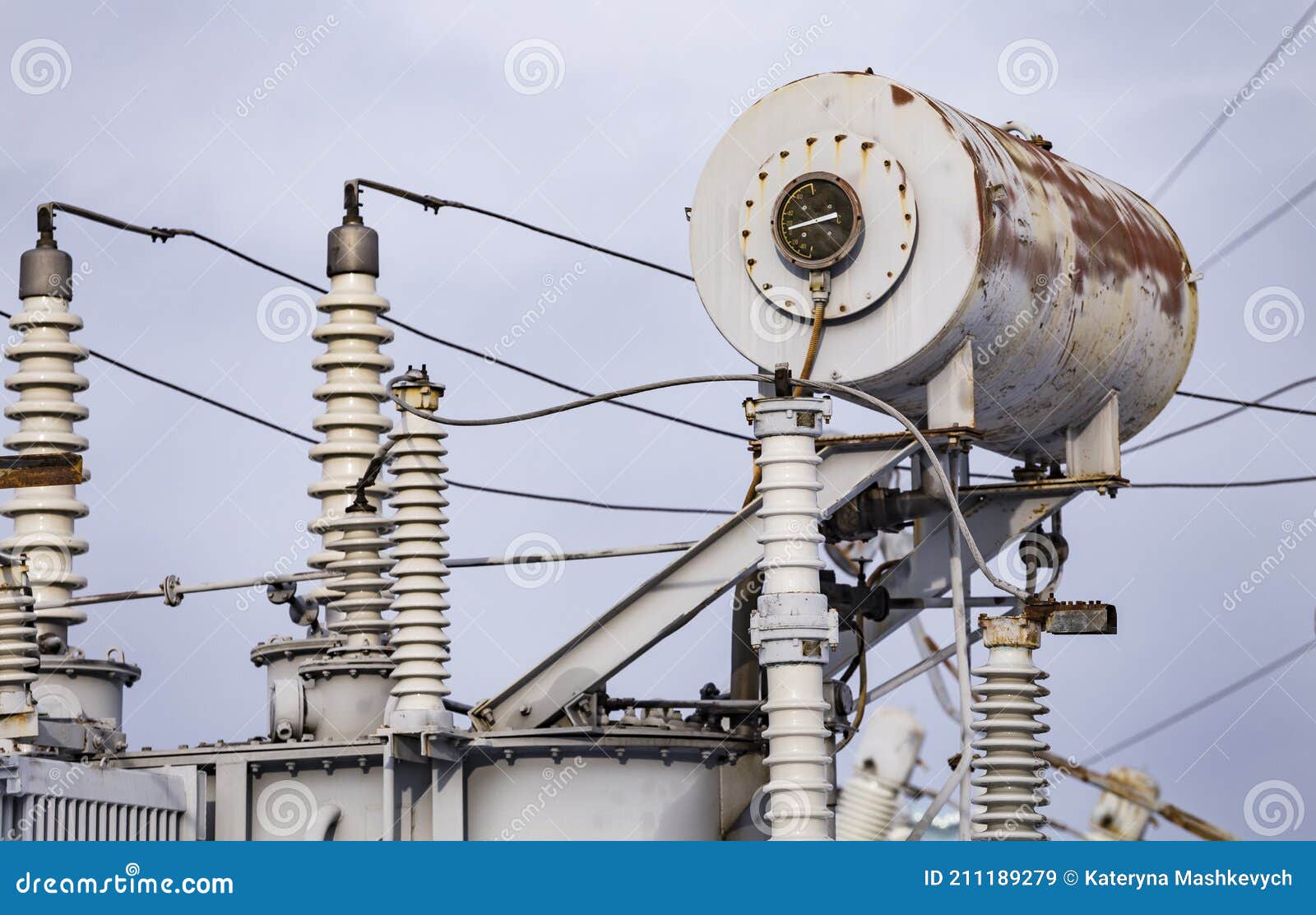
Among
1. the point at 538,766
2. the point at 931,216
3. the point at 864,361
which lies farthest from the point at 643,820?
the point at 931,216

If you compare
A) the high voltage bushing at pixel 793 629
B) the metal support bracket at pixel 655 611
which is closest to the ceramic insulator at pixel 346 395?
Answer: the metal support bracket at pixel 655 611

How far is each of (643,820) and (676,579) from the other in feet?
6.74

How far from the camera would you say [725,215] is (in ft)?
65.2

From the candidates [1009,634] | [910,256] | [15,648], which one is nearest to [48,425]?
[15,648]

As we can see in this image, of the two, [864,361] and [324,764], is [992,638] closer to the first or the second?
Result: [864,361]

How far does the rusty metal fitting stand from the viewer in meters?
17.9

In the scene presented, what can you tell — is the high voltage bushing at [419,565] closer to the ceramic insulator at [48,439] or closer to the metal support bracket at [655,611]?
the metal support bracket at [655,611]

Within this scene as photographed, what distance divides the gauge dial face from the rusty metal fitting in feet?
10.8

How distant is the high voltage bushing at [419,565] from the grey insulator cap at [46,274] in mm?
7296

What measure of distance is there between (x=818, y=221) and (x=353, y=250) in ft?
21.9

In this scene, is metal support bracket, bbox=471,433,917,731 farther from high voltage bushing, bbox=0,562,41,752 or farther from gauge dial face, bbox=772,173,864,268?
high voltage bushing, bbox=0,562,41,752

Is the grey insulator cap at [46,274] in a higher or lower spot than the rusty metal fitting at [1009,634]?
higher

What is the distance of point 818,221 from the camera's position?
63.1ft

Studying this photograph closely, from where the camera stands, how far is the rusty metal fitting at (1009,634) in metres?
17.9
